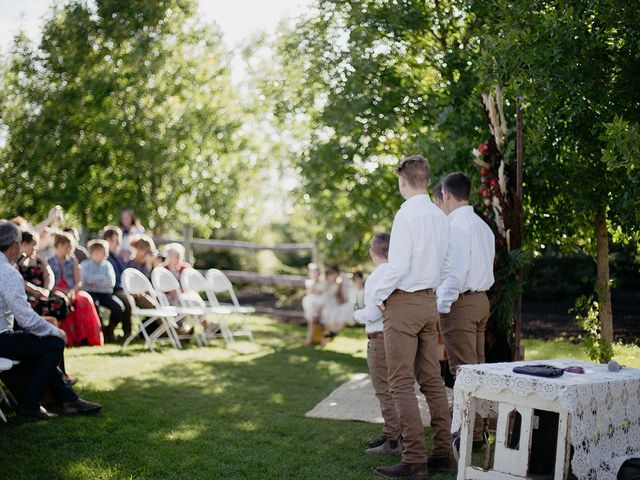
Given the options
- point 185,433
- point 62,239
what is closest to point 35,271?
point 62,239

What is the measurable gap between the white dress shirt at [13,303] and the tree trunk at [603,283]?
471cm

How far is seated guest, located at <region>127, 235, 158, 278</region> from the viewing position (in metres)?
12.0

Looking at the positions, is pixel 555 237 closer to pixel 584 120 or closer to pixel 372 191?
pixel 584 120

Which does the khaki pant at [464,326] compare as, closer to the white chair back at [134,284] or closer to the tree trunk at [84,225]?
the white chair back at [134,284]

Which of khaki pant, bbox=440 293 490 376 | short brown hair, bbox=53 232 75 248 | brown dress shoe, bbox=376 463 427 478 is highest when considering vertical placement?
short brown hair, bbox=53 232 75 248

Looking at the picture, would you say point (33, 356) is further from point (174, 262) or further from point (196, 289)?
point (174, 262)

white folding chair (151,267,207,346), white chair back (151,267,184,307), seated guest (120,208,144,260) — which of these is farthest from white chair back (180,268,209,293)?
seated guest (120,208,144,260)

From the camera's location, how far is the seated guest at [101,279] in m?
11.2

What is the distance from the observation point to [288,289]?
58.1 feet

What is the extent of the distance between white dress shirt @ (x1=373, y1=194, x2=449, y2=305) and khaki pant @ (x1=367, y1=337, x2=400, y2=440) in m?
0.85

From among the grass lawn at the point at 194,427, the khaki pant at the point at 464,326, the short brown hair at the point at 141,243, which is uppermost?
the short brown hair at the point at 141,243

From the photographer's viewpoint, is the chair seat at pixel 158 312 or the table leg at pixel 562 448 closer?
the table leg at pixel 562 448

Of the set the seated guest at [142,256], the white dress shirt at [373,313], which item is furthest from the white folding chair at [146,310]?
the white dress shirt at [373,313]

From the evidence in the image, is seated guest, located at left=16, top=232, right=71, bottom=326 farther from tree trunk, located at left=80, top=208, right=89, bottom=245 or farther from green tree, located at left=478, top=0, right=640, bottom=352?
tree trunk, located at left=80, top=208, right=89, bottom=245
